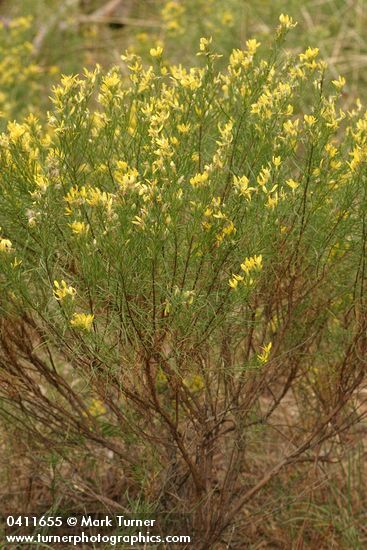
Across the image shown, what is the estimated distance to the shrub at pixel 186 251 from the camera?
2.57 meters

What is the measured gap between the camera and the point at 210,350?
2.91 meters

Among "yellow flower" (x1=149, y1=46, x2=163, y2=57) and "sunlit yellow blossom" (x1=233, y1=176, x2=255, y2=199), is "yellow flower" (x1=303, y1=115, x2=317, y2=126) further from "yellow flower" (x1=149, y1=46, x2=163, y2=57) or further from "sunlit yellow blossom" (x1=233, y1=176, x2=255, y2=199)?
"yellow flower" (x1=149, y1=46, x2=163, y2=57)

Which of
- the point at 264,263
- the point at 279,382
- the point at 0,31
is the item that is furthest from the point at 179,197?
the point at 0,31

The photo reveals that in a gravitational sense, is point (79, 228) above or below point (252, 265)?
above

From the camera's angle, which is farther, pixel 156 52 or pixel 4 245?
pixel 156 52

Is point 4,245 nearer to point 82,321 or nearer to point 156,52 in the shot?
point 82,321

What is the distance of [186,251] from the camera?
107 inches

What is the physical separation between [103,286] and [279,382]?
1.09 meters

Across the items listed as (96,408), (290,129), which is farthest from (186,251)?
(96,408)

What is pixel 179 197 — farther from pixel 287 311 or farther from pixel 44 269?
pixel 287 311

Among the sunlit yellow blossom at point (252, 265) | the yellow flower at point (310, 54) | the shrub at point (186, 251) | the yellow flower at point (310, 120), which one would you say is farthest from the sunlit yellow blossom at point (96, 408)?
the yellow flower at point (310, 54)

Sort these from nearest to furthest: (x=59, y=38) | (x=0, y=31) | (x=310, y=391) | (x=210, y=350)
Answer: (x=210, y=350)
(x=310, y=391)
(x=0, y=31)
(x=59, y=38)

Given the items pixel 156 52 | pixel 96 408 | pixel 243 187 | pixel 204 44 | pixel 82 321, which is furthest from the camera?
pixel 96 408

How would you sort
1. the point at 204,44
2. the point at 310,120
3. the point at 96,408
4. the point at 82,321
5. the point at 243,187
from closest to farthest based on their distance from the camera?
the point at 82,321 → the point at 243,187 → the point at 310,120 → the point at 204,44 → the point at 96,408
